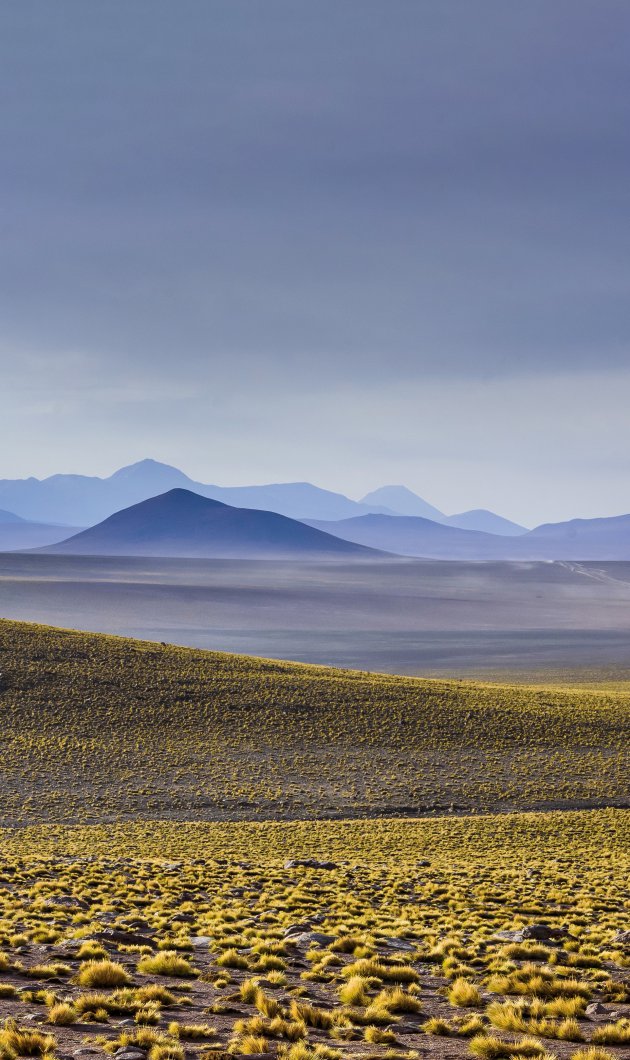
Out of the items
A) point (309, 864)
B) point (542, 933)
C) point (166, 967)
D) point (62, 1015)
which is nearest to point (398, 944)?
point (542, 933)

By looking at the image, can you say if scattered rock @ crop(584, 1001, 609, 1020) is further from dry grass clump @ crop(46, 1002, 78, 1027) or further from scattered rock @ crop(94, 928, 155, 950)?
scattered rock @ crop(94, 928, 155, 950)

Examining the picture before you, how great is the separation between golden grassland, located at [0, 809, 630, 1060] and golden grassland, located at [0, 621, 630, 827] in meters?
13.4

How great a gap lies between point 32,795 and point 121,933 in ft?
87.1

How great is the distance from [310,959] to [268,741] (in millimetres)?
34502

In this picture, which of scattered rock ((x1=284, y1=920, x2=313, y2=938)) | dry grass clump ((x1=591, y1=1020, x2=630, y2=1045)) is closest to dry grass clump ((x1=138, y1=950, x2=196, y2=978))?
scattered rock ((x1=284, y1=920, x2=313, y2=938))

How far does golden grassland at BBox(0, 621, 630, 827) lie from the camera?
119ft

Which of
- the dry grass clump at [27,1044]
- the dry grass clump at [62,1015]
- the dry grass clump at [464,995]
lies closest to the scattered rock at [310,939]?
the dry grass clump at [464,995]

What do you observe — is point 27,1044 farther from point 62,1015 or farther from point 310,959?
point 310,959

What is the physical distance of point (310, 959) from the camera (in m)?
11.2

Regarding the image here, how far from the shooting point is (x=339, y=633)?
462 feet

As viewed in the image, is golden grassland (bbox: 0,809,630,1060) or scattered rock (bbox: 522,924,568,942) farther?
scattered rock (bbox: 522,924,568,942)

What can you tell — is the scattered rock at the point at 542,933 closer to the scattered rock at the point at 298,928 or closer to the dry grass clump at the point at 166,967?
the scattered rock at the point at 298,928

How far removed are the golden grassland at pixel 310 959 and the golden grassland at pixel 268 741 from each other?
13.4 m

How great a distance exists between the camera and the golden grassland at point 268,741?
36375 millimetres
